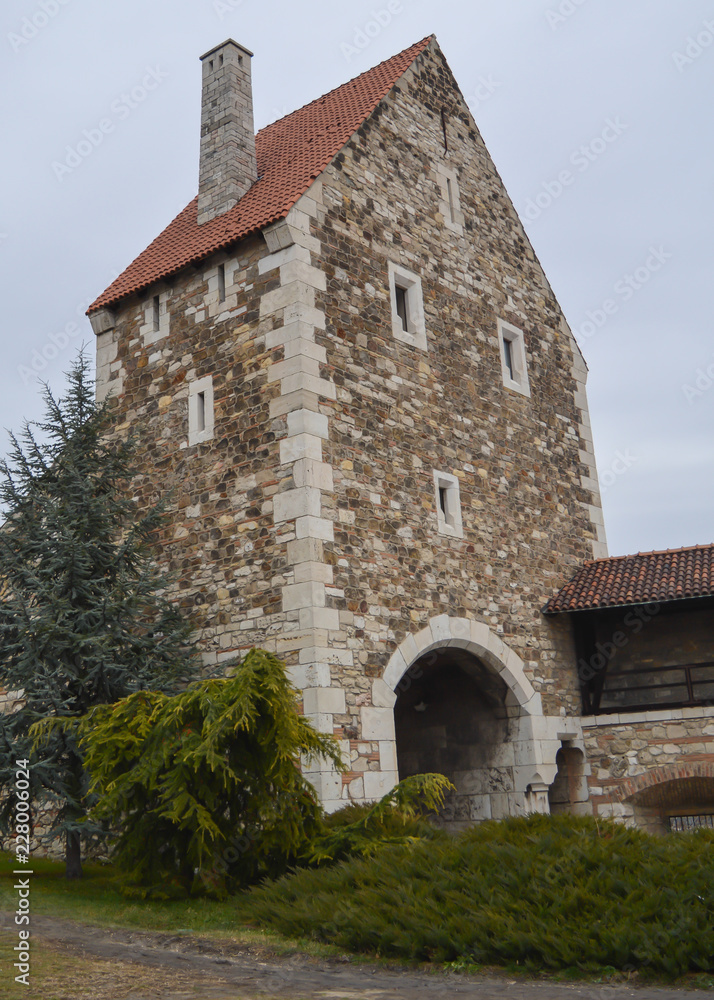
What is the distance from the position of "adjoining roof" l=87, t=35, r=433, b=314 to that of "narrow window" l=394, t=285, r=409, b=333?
1.99 meters

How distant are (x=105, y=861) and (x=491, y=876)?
6.36 m

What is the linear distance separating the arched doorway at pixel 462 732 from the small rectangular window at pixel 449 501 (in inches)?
62.9

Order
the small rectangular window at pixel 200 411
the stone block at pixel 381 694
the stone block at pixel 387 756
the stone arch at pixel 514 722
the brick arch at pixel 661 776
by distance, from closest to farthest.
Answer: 1. the stone block at pixel 387 756
2. the stone block at pixel 381 694
3. the small rectangular window at pixel 200 411
4. the stone arch at pixel 514 722
5. the brick arch at pixel 661 776

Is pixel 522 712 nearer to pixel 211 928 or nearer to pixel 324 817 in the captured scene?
pixel 324 817

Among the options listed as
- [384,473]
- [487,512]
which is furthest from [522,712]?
[384,473]

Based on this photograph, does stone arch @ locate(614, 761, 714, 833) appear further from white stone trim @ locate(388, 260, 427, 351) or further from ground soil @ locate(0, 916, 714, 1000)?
ground soil @ locate(0, 916, 714, 1000)

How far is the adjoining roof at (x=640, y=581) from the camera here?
44.9ft

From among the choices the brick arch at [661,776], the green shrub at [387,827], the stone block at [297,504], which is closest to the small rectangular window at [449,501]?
the stone block at [297,504]

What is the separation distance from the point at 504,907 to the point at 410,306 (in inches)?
352

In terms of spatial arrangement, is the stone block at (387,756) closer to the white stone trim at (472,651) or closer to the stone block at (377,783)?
the stone block at (377,783)

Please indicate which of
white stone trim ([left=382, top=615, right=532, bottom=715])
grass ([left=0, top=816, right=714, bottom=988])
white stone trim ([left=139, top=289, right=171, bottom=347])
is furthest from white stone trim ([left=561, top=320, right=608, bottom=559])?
grass ([left=0, top=816, right=714, bottom=988])

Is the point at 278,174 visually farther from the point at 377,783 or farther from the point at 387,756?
the point at 377,783

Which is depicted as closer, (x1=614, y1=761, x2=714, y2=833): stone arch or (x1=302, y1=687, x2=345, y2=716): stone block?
(x1=302, y1=687, x2=345, y2=716): stone block

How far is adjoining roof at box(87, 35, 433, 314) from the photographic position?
12602mm
